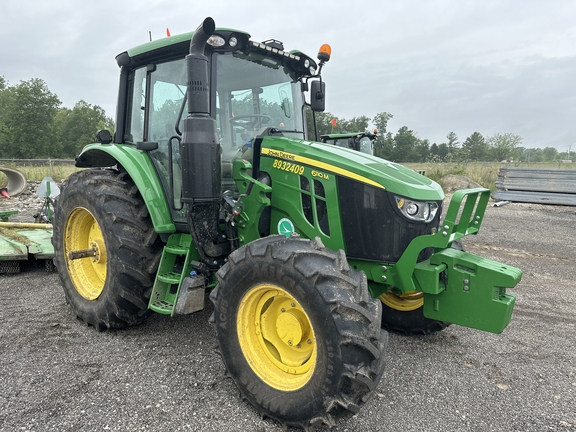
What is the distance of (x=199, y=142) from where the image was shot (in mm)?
2783

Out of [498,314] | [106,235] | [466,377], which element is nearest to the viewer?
[498,314]

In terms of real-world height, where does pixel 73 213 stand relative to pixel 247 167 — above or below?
below

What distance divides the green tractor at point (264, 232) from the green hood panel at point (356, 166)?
14mm

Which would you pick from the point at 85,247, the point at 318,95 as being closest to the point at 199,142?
the point at 318,95

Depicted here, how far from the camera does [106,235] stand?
11.0ft

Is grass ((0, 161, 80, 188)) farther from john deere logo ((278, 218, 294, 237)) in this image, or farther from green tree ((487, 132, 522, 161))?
green tree ((487, 132, 522, 161))

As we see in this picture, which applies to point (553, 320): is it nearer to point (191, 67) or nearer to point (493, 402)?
point (493, 402)

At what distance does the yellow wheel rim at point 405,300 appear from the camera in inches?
139

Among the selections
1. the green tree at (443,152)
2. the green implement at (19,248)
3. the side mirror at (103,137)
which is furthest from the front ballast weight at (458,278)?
the green tree at (443,152)

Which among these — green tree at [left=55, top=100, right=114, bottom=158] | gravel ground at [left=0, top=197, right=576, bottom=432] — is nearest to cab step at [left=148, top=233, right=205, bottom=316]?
gravel ground at [left=0, top=197, right=576, bottom=432]

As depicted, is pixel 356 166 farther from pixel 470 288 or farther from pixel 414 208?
pixel 470 288

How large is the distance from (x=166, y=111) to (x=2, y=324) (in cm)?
249

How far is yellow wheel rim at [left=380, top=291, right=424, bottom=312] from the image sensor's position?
3531 mm

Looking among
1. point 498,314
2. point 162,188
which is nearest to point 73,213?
point 162,188
